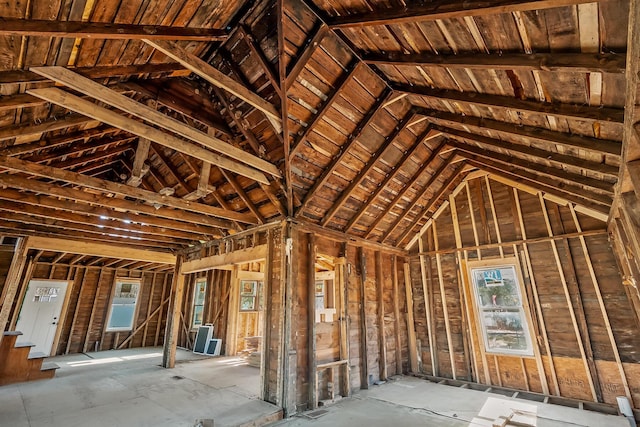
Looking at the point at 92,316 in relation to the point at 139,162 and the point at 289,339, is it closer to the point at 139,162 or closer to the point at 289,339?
the point at 139,162

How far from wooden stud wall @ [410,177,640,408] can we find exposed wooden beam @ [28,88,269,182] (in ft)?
17.0

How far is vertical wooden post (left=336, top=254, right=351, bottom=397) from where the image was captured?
5340mm

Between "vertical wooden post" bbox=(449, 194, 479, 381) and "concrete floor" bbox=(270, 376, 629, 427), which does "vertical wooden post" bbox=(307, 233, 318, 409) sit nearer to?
"concrete floor" bbox=(270, 376, 629, 427)

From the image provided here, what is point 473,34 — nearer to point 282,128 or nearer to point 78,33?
point 282,128

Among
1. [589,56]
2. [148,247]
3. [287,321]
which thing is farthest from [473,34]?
[148,247]

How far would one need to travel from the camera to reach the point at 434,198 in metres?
7.11

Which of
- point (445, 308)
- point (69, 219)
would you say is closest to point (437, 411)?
point (445, 308)

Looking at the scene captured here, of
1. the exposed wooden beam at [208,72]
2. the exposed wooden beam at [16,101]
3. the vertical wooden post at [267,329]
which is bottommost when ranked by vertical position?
the vertical wooden post at [267,329]

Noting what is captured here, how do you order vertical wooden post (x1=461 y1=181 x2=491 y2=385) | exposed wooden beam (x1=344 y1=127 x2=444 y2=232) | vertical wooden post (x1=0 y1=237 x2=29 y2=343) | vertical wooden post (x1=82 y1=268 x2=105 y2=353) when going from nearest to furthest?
exposed wooden beam (x1=344 y1=127 x2=444 y2=232) < vertical wooden post (x1=0 y1=237 x2=29 y2=343) < vertical wooden post (x1=461 y1=181 x2=491 y2=385) < vertical wooden post (x1=82 y1=268 x2=105 y2=353)

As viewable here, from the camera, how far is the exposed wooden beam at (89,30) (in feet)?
6.42

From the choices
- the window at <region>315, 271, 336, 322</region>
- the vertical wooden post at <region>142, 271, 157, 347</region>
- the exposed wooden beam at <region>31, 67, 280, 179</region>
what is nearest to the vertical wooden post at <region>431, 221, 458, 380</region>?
the window at <region>315, 271, 336, 322</region>

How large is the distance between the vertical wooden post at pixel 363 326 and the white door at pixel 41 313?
412 inches

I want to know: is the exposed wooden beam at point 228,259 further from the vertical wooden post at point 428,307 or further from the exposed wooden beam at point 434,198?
the vertical wooden post at point 428,307

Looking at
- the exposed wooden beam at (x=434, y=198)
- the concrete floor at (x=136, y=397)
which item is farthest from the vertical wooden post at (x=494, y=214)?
the concrete floor at (x=136, y=397)
